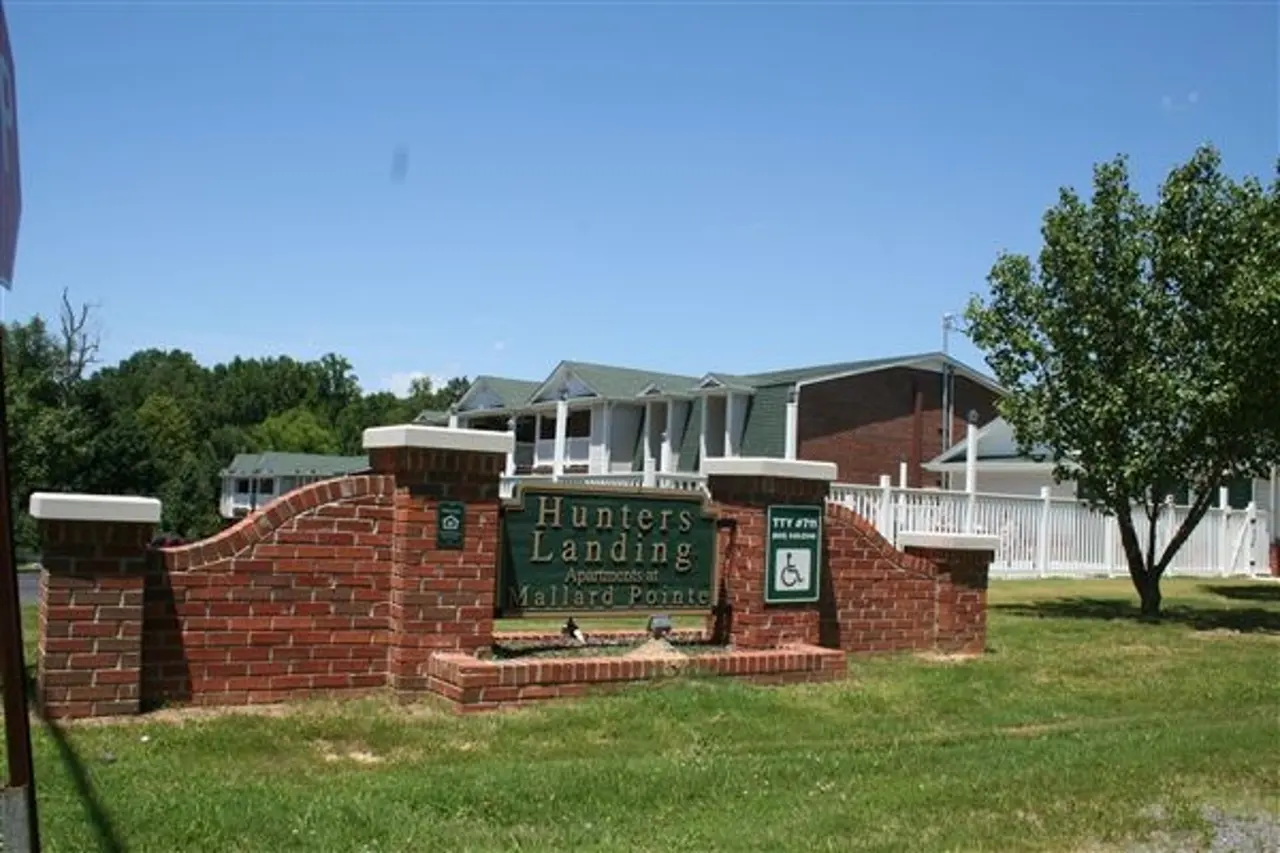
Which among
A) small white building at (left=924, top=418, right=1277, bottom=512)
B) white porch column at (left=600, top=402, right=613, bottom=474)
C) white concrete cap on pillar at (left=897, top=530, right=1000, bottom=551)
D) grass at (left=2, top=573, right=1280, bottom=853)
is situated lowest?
grass at (left=2, top=573, right=1280, bottom=853)

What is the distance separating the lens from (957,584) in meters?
11.8

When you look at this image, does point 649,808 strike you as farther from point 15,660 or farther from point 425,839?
point 15,660

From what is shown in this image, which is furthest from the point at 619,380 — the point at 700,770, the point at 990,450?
the point at 700,770

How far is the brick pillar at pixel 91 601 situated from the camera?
24.0ft

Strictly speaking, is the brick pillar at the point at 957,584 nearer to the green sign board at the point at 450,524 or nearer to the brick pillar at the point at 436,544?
the brick pillar at the point at 436,544

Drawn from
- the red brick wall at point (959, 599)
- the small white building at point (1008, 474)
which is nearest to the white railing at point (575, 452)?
the small white building at point (1008, 474)

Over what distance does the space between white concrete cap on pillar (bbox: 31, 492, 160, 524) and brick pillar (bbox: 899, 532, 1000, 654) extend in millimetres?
6851

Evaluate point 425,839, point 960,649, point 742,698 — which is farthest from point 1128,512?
point 425,839

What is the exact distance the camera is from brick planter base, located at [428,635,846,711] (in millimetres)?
8203

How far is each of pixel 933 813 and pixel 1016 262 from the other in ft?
38.9

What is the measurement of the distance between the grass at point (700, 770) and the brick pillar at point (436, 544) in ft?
1.81

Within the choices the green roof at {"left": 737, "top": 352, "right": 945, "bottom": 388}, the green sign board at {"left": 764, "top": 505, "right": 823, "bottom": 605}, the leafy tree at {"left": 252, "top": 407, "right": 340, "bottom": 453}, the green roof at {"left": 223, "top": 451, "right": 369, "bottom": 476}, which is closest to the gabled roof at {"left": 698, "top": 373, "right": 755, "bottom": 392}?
the green roof at {"left": 737, "top": 352, "right": 945, "bottom": 388}

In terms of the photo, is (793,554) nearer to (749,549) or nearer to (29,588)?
(749,549)

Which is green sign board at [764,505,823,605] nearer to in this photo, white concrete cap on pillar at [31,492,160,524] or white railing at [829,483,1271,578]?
white concrete cap on pillar at [31,492,160,524]
